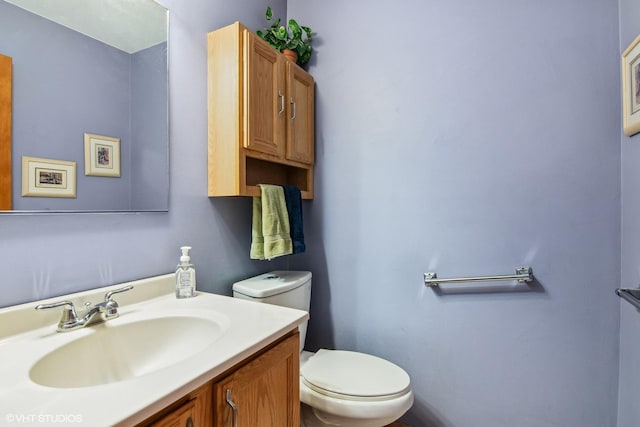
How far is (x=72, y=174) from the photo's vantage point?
84 cm

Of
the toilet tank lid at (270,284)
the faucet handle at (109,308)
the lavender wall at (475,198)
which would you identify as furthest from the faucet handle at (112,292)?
the lavender wall at (475,198)

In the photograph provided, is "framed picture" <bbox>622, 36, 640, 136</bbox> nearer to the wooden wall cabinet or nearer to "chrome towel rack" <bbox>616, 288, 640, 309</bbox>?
"chrome towel rack" <bbox>616, 288, 640, 309</bbox>

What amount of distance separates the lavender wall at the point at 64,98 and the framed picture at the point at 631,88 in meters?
1.72

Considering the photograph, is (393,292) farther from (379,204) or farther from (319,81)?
(319,81)

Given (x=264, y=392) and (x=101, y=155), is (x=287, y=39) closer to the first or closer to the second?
(x=101, y=155)

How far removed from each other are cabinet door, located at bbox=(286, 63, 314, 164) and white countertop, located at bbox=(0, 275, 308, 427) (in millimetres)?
798

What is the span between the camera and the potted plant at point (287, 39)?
146cm

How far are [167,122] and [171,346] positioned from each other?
76 centimetres

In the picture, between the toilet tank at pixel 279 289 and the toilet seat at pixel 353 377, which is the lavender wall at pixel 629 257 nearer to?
the toilet seat at pixel 353 377

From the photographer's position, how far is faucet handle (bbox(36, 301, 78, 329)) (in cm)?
75

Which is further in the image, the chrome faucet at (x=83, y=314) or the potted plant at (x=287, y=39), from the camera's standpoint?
the potted plant at (x=287, y=39)

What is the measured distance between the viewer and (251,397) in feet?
2.32

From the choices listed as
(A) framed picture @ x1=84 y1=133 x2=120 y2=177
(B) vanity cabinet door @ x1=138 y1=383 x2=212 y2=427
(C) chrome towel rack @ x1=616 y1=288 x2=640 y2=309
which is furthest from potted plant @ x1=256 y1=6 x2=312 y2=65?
(C) chrome towel rack @ x1=616 y1=288 x2=640 y2=309

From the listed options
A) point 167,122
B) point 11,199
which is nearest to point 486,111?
point 167,122
